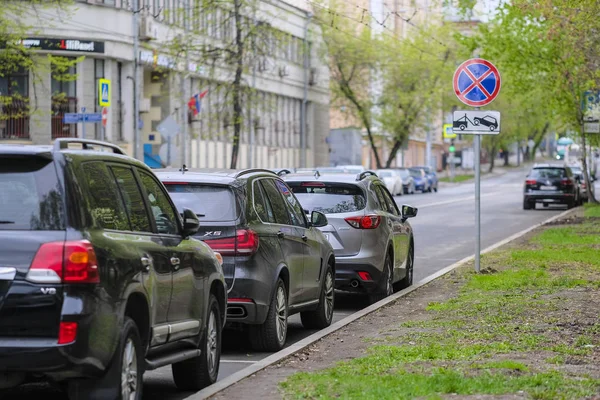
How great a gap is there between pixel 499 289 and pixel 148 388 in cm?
739

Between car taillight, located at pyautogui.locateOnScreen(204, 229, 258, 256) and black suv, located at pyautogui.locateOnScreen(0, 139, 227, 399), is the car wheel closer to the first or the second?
car taillight, located at pyautogui.locateOnScreen(204, 229, 258, 256)

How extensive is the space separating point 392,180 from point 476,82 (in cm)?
4943

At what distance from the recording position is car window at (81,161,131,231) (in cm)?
A: 741

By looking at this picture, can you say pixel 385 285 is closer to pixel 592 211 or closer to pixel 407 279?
pixel 407 279

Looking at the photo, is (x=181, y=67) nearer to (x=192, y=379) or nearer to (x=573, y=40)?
(x=573, y=40)

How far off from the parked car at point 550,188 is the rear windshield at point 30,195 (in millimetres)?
42824

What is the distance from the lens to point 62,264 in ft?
22.7

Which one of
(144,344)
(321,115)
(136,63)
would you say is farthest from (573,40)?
(321,115)

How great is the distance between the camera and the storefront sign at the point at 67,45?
50763 millimetres

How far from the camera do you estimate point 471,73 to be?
62.3ft

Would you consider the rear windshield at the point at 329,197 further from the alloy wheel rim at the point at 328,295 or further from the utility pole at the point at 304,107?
the utility pole at the point at 304,107

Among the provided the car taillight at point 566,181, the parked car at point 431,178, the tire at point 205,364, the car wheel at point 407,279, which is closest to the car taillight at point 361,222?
the car wheel at point 407,279

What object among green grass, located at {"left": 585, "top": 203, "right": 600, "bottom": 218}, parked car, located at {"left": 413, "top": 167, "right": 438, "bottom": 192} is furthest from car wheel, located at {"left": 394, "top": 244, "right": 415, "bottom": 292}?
parked car, located at {"left": 413, "top": 167, "right": 438, "bottom": 192}

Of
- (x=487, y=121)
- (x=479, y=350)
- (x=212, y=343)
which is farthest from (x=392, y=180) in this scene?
(x=212, y=343)
